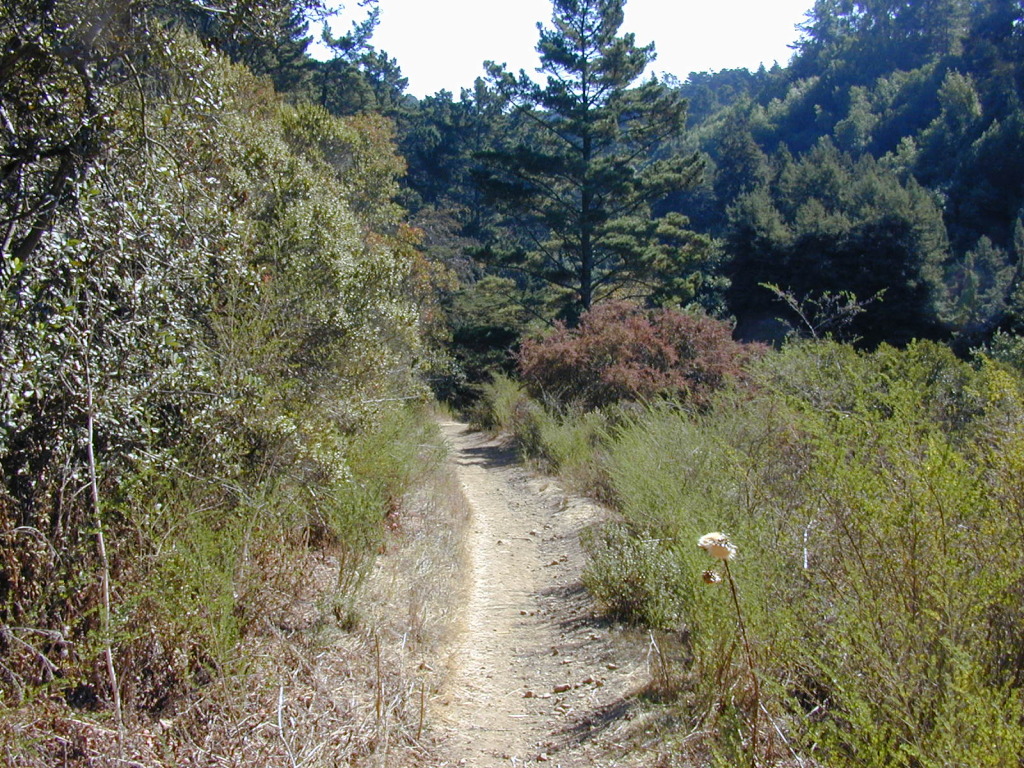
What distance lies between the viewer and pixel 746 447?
646 cm

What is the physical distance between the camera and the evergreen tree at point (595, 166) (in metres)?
24.2

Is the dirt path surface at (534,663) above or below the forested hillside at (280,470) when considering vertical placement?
below

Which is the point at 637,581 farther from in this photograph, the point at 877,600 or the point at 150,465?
the point at 150,465

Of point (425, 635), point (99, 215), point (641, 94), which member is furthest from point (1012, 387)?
point (641, 94)

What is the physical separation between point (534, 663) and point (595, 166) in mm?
20547

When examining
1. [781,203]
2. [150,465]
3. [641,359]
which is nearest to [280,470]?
[150,465]

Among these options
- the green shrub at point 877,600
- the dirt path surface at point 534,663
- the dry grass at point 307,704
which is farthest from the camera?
the dirt path surface at point 534,663

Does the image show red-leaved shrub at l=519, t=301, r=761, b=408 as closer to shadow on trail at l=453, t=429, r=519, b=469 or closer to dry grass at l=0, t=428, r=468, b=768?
shadow on trail at l=453, t=429, r=519, b=469

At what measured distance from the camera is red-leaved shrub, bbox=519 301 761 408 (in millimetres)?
14227

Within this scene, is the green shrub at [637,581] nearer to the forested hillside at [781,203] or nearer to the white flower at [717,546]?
the white flower at [717,546]

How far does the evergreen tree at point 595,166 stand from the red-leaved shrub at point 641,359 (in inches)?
320

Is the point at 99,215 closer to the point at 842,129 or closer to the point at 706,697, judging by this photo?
the point at 706,697

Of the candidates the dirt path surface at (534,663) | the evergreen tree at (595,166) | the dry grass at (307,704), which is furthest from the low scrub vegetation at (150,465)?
the evergreen tree at (595,166)

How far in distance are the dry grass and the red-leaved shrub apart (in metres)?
8.10
